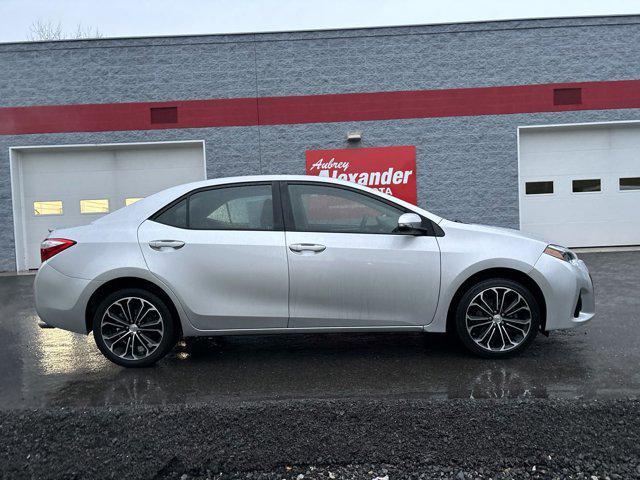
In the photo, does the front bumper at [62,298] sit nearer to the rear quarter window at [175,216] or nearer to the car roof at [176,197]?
the car roof at [176,197]

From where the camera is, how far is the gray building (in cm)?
1186

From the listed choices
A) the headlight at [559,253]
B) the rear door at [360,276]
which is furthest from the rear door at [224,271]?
the headlight at [559,253]

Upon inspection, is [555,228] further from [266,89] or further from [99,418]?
[99,418]

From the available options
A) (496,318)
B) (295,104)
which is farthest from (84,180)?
(496,318)

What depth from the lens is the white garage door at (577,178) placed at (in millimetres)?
12227

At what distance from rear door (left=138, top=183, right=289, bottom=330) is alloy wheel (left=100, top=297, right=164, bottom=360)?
0.30m

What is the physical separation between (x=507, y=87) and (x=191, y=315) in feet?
31.4

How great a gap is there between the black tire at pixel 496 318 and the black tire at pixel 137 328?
7.89 ft

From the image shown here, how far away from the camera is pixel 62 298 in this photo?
15.5ft

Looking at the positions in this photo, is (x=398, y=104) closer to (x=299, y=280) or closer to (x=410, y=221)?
(x=410, y=221)

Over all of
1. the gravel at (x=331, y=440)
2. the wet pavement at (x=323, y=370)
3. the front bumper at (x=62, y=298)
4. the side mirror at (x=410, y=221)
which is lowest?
the gravel at (x=331, y=440)

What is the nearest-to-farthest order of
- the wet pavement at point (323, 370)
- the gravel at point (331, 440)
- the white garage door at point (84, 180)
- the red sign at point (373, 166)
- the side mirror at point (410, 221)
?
the gravel at point (331, 440), the wet pavement at point (323, 370), the side mirror at point (410, 221), the red sign at point (373, 166), the white garage door at point (84, 180)

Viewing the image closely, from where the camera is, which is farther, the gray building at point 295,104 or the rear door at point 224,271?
the gray building at point 295,104

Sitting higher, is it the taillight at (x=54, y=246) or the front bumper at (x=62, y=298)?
the taillight at (x=54, y=246)
